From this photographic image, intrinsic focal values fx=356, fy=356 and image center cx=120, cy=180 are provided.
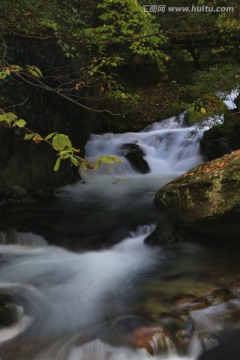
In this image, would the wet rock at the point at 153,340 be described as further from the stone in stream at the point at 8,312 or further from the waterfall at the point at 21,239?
the waterfall at the point at 21,239

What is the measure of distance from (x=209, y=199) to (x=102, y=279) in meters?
2.19

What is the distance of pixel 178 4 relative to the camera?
12.0 meters

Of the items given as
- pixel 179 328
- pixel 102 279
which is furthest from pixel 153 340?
pixel 102 279

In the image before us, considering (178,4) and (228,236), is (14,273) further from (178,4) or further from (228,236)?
(178,4)

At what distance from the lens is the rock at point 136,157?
10805 millimetres

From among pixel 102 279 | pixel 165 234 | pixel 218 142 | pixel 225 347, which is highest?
pixel 218 142

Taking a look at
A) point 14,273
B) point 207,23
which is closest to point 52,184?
point 14,273

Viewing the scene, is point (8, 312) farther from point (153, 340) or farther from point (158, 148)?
point (158, 148)

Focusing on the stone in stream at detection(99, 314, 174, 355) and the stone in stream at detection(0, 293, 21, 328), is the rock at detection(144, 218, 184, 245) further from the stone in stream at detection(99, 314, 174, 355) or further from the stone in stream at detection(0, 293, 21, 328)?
the stone in stream at detection(0, 293, 21, 328)

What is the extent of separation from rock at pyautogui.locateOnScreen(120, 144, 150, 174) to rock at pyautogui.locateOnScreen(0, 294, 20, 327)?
21.5ft

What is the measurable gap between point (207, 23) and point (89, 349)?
10420mm

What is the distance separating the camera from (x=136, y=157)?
11000 millimetres

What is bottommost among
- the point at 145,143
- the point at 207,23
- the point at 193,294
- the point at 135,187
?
the point at 193,294

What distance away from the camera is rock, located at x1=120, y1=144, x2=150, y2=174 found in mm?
10805
